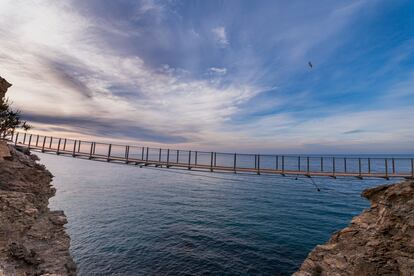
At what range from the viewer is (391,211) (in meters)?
7.96

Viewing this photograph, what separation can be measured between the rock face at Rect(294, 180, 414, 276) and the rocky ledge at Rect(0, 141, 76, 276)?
1294 centimetres

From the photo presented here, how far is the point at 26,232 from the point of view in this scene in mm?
12758

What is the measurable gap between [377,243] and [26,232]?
19.2 metres

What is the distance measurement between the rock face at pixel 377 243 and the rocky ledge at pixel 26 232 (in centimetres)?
1294

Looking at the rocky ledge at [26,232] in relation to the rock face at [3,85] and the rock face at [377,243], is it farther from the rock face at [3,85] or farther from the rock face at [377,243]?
the rock face at [377,243]

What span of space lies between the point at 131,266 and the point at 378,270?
14082mm

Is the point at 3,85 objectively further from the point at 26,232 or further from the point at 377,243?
the point at 377,243

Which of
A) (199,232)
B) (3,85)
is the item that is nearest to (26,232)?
(199,232)

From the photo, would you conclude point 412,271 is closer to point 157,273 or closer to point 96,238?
point 157,273

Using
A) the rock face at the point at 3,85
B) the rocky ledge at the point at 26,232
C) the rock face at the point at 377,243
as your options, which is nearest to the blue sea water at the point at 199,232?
the rocky ledge at the point at 26,232

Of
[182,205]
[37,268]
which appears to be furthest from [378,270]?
[182,205]

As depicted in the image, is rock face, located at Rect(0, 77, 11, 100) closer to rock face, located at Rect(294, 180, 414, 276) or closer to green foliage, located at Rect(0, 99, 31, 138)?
green foliage, located at Rect(0, 99, 31, 138)

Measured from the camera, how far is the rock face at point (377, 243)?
7.24m

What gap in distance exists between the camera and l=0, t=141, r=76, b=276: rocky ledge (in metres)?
9.28
